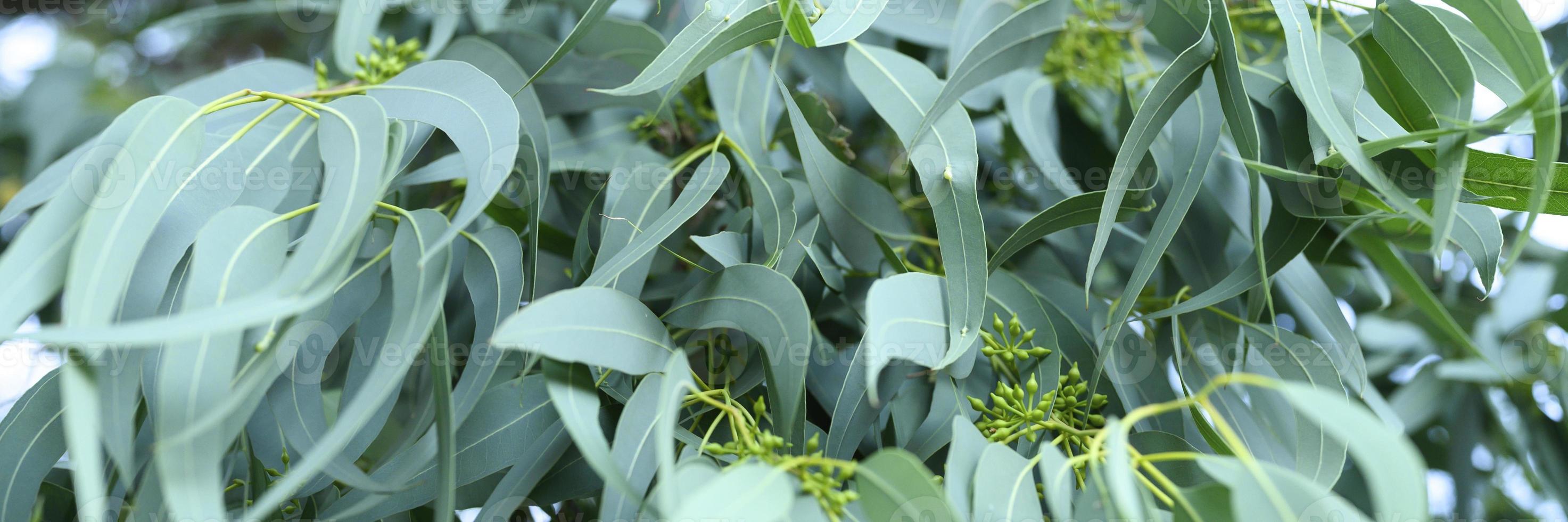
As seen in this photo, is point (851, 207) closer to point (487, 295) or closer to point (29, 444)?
point (487, 295)

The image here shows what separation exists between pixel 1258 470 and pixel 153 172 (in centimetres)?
52

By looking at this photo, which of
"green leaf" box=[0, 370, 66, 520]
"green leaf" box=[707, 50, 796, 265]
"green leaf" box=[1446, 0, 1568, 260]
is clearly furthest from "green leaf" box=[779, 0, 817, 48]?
"green leaf" box=[0, 370, 66, 520]

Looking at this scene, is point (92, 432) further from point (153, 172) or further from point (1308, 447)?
point (1308, 447)

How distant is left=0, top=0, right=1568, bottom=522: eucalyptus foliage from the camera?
0.36 meters

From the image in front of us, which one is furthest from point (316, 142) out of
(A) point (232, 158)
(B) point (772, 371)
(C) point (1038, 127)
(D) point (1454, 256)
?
(D) point (1454, 256)

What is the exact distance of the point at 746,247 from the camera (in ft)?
1.78

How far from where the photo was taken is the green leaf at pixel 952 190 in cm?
43

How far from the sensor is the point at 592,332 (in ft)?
1.30

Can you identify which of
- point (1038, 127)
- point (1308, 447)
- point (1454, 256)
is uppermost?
point (1038, 127)

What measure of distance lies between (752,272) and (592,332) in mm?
89

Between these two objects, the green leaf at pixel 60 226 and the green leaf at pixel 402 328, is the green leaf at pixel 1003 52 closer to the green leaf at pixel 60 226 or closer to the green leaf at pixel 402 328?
the green leaf at pixel 402 328

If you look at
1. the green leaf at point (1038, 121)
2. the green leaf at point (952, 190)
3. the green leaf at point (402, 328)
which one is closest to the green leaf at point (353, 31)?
the green leaf at point (402, 328)

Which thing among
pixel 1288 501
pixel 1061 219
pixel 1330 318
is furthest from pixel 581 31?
pixel 1330 318

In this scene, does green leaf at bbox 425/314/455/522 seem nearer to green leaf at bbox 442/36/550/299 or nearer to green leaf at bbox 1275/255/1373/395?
green leaf at bbox 442/36/550/299
